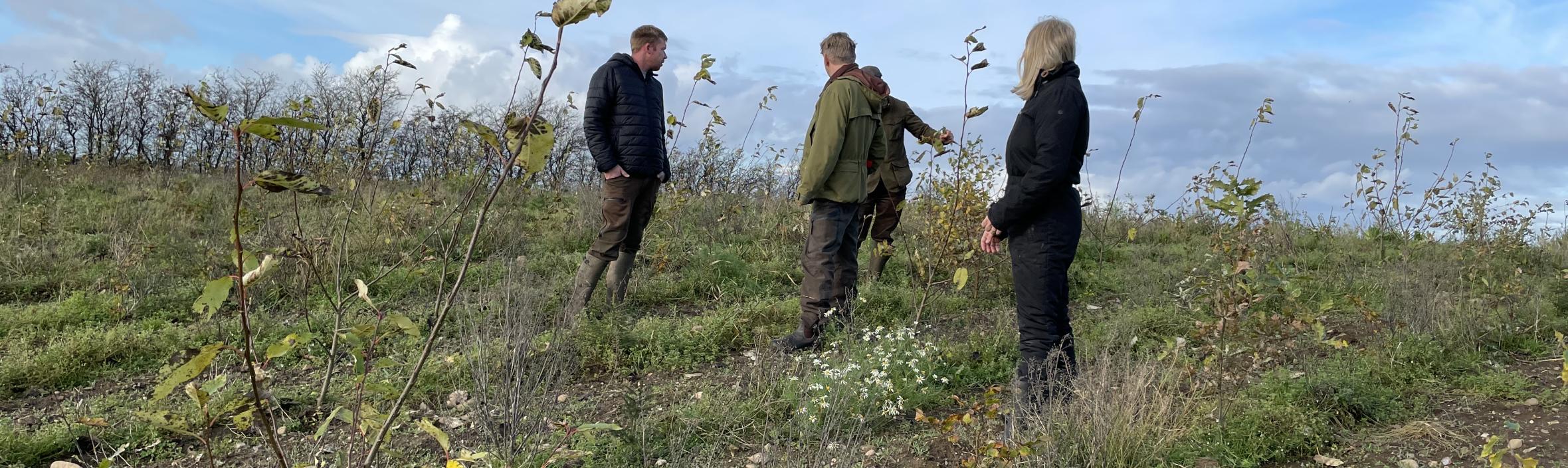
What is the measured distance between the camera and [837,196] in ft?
13.2

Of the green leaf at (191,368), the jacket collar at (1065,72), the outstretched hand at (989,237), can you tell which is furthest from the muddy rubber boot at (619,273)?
the green leaf at (191,368)

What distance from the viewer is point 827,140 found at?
13.0 feet

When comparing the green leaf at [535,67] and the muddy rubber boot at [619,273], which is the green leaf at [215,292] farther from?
the muddy rubber boot at [619,273]

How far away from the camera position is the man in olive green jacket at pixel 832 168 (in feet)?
13.0

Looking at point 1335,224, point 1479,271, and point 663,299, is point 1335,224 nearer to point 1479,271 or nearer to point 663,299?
point 1479,271

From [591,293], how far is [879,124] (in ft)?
→ 6.18

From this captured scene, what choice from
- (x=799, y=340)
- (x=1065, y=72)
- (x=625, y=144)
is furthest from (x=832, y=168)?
(x=1065, y=72)

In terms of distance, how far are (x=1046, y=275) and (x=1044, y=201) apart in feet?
0.89

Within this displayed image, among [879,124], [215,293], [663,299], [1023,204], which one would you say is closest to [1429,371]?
[1023,204]

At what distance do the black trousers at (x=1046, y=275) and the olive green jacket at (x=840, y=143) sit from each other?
3.80 ft

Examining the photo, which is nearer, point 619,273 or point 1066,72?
point 1066,72

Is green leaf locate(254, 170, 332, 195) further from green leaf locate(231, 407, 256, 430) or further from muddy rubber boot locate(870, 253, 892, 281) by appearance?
muddy rubber boot locate(870, 253, 892, 281)

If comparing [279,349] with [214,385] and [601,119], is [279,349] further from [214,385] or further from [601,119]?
[601,119]

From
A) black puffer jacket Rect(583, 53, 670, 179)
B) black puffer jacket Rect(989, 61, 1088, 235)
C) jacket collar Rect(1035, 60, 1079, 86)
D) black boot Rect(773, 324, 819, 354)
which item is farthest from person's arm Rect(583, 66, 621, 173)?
jacket collar Rect(1035, 60, 1079, 86)
